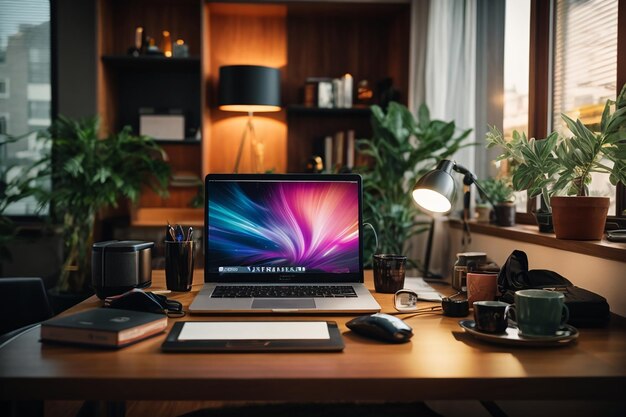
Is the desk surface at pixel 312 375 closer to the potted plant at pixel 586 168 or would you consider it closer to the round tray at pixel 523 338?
the round tray at pixel 523 338

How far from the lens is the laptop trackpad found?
1331mm

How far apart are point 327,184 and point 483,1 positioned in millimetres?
1843

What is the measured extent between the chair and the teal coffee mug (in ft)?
4.96

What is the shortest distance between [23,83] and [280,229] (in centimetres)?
315

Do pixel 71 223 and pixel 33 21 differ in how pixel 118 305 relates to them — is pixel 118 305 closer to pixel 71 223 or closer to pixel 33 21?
pixel 71 223

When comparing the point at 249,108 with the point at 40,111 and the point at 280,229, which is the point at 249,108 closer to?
the point at 40,111

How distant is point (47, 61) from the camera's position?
153 inches

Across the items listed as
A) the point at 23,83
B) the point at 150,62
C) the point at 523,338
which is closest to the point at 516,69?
the point at 523,338

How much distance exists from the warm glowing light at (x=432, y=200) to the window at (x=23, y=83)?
10.4ft

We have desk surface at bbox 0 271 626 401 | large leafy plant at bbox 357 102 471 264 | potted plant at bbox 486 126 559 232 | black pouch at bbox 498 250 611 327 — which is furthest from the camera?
large leafy plant at bbox 357 102 471 264

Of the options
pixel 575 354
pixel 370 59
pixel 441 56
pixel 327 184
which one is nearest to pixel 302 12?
pixel 370 59

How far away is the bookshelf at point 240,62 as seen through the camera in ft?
12.4

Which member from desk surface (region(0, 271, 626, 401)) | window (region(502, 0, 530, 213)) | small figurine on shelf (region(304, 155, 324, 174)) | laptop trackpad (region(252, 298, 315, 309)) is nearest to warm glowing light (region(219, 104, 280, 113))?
small figurine on shelf (region(304, 155, 324, 174))

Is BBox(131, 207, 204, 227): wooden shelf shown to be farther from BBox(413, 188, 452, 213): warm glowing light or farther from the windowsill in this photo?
BBox(413, 188, 452, 213): warm glowing light
